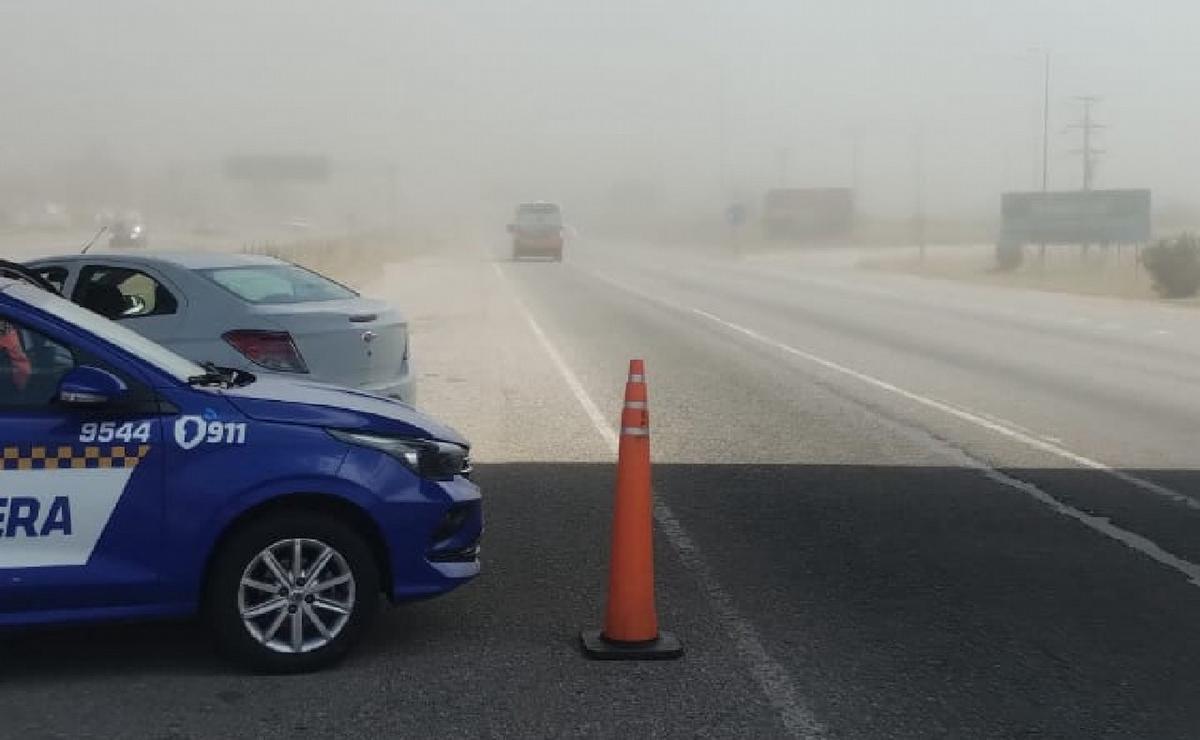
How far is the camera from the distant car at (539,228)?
202 feet

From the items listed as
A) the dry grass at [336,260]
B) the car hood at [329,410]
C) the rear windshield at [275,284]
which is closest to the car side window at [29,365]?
the car hood at [329,410]

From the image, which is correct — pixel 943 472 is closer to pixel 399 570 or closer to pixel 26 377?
pixel 399 570

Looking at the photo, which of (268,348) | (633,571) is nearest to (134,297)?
(268,348)

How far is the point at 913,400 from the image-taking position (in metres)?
14.1

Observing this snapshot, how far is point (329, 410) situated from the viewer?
214 inches

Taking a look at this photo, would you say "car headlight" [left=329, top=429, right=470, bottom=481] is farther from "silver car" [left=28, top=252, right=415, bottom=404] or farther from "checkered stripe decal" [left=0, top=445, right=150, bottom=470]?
"silver car" [left=28, top=252, right=415, bottom=404]

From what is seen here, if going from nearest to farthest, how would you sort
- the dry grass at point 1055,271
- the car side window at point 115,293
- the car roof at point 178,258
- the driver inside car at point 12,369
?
the driver inside car at point 12,369 < the car side window at point 115,293 < the car roof at point 178,258 < the dry grass at point 1055,271

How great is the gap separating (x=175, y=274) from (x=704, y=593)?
445 cm

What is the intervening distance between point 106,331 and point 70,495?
674mm

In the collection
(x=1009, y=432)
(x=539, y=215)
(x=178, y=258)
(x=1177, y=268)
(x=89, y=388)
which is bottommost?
(x=1177, y=268)

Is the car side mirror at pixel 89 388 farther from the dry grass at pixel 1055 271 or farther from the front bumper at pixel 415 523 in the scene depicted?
the dry grass at pixel 1055 271

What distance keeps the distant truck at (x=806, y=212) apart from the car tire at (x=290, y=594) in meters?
103

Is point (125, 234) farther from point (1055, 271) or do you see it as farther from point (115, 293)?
point (115, 293)

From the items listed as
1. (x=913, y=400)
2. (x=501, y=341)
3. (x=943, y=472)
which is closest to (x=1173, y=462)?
(x=943, y=472)
